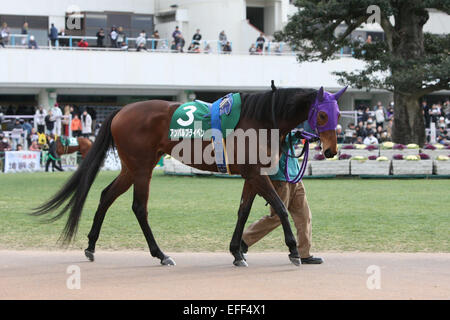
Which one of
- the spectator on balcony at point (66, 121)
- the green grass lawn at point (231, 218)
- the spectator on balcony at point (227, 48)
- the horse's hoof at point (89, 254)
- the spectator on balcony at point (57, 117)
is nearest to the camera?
the horse's hoof at point (89, 254)

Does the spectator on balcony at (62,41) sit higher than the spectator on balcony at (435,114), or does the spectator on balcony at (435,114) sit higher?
the spectator on balcony at (62,41)

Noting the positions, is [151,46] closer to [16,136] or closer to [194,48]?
[194,48]

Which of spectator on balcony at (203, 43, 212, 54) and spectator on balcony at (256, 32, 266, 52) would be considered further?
spectator on balcony at (256, 32, 266, 52)

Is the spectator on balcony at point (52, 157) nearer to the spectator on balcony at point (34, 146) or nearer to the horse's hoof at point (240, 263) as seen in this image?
the spectator on balcony at point (34, 146)

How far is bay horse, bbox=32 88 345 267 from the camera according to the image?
7.09 m

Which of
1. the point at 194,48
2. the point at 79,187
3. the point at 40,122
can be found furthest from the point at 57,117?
the point at 79,187

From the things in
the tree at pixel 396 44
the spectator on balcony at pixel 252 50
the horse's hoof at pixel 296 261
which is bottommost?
the horse's hoof at pixel 296 261

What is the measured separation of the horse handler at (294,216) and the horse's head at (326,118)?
0.52m

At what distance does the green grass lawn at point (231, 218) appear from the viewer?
29.1 feet

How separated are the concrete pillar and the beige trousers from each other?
2835cm

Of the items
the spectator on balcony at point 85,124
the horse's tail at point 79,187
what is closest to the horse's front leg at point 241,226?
the horse's tail at point 79,187

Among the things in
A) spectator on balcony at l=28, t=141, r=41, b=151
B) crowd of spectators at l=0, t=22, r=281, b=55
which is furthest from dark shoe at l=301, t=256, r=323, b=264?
crowd of spectators at l=0, t=22, r=281, b=55

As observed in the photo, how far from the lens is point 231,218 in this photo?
11.4 meters

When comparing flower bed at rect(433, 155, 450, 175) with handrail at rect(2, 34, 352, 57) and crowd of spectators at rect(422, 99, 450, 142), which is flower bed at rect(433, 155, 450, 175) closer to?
crowd of spectators at rect(422, 99, 450, 142)
